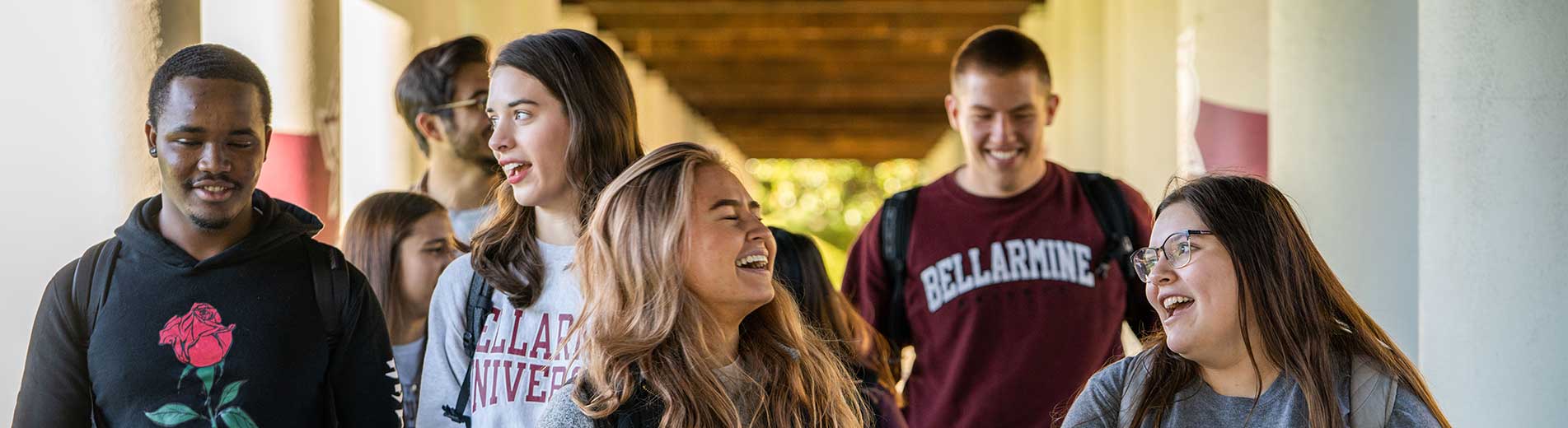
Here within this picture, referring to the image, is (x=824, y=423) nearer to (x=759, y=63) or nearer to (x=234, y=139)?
(x=234, y=139)

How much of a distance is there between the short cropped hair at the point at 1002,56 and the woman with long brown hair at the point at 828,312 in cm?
89

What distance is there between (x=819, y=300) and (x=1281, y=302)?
1.25 metres

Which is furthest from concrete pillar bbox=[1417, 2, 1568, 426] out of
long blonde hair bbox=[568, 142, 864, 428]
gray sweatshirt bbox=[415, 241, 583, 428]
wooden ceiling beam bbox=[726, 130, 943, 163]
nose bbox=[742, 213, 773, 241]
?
wooden ceiling beam bbox=[726, 130, 943, 163]

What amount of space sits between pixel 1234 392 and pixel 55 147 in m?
2.31

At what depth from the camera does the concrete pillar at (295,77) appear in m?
3.47

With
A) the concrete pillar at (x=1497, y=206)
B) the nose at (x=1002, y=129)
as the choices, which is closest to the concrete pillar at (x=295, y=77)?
the nose at (x=1002, y=129)

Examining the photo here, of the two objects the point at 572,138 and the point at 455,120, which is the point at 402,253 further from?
the point at 572,138

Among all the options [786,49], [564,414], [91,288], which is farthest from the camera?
[786,49]

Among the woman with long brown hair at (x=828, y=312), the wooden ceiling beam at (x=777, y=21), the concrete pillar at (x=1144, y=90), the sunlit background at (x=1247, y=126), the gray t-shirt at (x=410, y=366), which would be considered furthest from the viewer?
the wooden ceiling beam at (x=777, y=21)

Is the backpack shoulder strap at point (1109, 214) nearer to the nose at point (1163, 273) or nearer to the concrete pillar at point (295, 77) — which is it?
the nose at point (1163, 273)

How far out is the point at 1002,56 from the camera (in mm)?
4199

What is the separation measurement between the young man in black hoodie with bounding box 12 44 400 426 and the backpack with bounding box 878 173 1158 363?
153 cm

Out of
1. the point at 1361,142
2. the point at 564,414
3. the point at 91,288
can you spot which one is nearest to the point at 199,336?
the point at 91,288

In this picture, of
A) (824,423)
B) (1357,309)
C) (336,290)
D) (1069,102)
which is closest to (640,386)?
(824,423)
